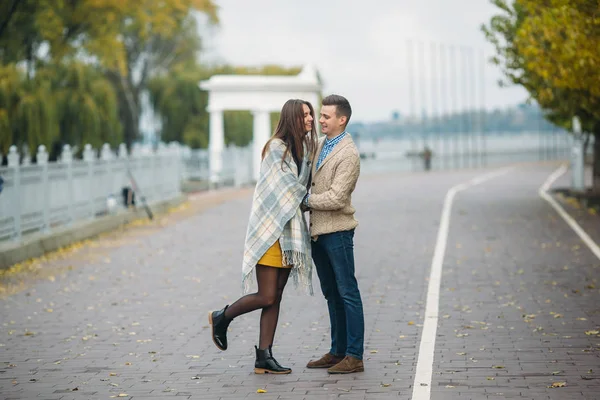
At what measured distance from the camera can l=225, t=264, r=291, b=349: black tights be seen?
8141 mm

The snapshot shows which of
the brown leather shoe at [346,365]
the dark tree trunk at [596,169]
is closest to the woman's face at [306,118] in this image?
the brown leather shoe at [346,365]

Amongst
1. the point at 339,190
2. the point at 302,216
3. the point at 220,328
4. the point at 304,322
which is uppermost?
the point at 339,190

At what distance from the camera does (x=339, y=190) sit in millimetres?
7910

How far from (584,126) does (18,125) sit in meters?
16.8

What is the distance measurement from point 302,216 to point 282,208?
0.21 metres

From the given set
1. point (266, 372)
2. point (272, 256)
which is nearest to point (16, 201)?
point (266, 372)

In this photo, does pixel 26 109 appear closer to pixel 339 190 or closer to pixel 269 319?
pixel 269 319

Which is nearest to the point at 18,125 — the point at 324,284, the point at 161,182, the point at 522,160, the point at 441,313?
the point at 161,182

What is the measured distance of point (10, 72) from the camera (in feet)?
116

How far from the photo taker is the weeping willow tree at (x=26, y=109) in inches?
1378

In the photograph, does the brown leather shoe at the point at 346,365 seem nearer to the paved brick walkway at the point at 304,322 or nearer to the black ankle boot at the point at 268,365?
the paved brick walkway at the point at 304,322

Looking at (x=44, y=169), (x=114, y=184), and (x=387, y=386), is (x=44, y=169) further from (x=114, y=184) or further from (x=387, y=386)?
(x=387, y=386)

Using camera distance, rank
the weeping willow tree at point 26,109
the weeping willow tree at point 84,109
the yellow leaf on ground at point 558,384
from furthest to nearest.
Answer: the weeping willow tree at point 84,109 → the weeping willow tree at point 26,109 → the yellow leaf on ground at point 558,384

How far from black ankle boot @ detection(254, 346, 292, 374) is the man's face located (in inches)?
63.7
